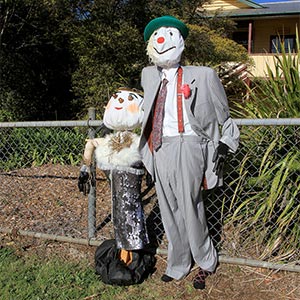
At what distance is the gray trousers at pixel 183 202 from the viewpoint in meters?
3.02

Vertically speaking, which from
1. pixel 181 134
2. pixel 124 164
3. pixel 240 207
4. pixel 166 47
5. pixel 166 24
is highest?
pixel 166 24

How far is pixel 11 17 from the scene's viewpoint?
10.6 meters

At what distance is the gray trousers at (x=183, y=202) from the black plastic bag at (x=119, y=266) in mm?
209

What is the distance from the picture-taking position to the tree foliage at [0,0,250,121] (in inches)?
354

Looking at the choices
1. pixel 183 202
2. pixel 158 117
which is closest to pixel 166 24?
pixel 158 117

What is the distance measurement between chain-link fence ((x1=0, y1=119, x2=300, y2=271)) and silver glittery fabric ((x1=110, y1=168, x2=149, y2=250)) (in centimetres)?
52

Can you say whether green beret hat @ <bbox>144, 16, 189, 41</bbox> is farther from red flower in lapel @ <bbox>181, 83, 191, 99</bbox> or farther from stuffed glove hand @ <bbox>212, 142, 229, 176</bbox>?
stuffed glove hand @ <bbox>212, 142, 229, 176</bbox>

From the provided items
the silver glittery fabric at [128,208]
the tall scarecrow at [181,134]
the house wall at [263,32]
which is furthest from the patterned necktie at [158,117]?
the house wall at [263,32]

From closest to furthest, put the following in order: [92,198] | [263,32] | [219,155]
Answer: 1. [219,155]
2. [92,198]
3. [263,32]

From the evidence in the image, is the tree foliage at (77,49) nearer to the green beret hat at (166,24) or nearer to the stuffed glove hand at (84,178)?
the stuffed glove hand at (84,178)

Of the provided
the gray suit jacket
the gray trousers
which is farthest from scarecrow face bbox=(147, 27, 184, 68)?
the gray trousers

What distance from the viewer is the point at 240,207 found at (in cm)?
360

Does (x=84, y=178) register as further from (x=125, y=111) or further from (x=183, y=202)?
(x=183, y=202)

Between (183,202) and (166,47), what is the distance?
1111mm
